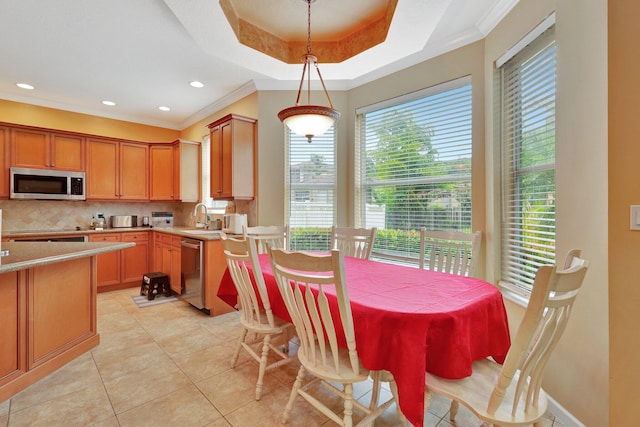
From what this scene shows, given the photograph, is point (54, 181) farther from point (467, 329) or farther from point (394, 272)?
point (467, 329)

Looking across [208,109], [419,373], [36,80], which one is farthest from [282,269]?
[36,80]

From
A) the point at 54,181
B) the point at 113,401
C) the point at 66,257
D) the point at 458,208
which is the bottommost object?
the point at 113,401

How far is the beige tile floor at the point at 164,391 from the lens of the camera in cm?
168

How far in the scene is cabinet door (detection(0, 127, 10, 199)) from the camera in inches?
147

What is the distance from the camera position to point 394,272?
2.02 metres

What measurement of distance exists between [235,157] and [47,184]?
2.75m

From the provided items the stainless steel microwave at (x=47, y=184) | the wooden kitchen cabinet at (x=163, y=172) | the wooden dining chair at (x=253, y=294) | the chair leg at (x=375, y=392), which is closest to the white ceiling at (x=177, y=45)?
the wooden kitchen cabinet at (x=163, y=172)

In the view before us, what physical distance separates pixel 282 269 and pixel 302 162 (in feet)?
7.84

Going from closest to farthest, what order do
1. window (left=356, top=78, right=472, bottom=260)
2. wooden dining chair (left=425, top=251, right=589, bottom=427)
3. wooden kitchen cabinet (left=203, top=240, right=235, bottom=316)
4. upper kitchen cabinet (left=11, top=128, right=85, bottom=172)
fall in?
wooden dining chair (left=425, top=251, right=589, bottom=427) < window (left=356, top=78, right=472, bottom=260) < wooden kitchen cabinet (left=203, top=240, right=235, bottom=316) < upper kitchen cabinet (left=11, top=128, right=85, bottom=172)

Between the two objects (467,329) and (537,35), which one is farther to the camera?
(537,35)

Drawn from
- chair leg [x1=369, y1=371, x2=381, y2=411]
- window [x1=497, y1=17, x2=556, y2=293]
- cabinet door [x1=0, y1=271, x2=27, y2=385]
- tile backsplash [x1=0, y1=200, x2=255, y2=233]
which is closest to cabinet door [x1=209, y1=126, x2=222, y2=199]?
tile backsplash [x1=0, y1=200, x2=255, y2=233]

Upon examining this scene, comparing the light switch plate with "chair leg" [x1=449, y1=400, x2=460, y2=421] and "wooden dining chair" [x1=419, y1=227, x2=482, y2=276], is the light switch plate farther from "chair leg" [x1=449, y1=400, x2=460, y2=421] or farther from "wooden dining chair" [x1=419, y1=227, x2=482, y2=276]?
"chair leg" [x1=449, y1=400, x2=460, y2=421]

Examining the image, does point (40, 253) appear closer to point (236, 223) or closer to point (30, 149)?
point (236, 223)

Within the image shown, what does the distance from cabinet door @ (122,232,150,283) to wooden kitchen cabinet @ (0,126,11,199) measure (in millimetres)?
1426
